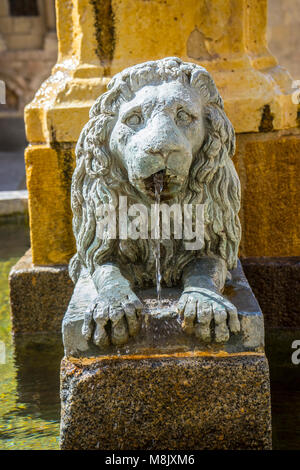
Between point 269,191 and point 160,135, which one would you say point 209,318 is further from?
point 269,191

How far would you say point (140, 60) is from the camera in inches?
149

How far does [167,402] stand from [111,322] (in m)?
0.36

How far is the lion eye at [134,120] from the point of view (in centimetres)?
267

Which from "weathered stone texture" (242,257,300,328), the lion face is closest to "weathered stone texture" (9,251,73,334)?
"weathered stone texture" (242,257,300,328)

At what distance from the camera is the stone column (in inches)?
147

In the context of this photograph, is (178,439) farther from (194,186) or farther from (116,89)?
(116,89)

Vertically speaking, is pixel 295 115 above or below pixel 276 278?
above

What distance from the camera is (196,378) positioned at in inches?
99.3

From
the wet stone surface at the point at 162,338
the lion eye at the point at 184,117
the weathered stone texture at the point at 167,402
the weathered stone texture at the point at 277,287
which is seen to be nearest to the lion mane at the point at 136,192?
the lion eye at the point at 184,117

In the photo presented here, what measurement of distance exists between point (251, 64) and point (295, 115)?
0.37 meters

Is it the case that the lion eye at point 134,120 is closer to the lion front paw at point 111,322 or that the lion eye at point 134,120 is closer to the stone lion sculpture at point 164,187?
the stone lion sculpture at point 164,187

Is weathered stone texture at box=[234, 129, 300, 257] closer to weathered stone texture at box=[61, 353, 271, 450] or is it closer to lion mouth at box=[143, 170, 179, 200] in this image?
lion mouth at box=[143, 170, 179, 200]

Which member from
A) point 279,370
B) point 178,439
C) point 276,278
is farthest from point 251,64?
point 178,439

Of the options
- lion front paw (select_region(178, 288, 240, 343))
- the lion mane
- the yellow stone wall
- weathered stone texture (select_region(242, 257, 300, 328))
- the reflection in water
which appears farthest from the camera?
weathered stone texture (select_region(242, 257, 300, 328))
